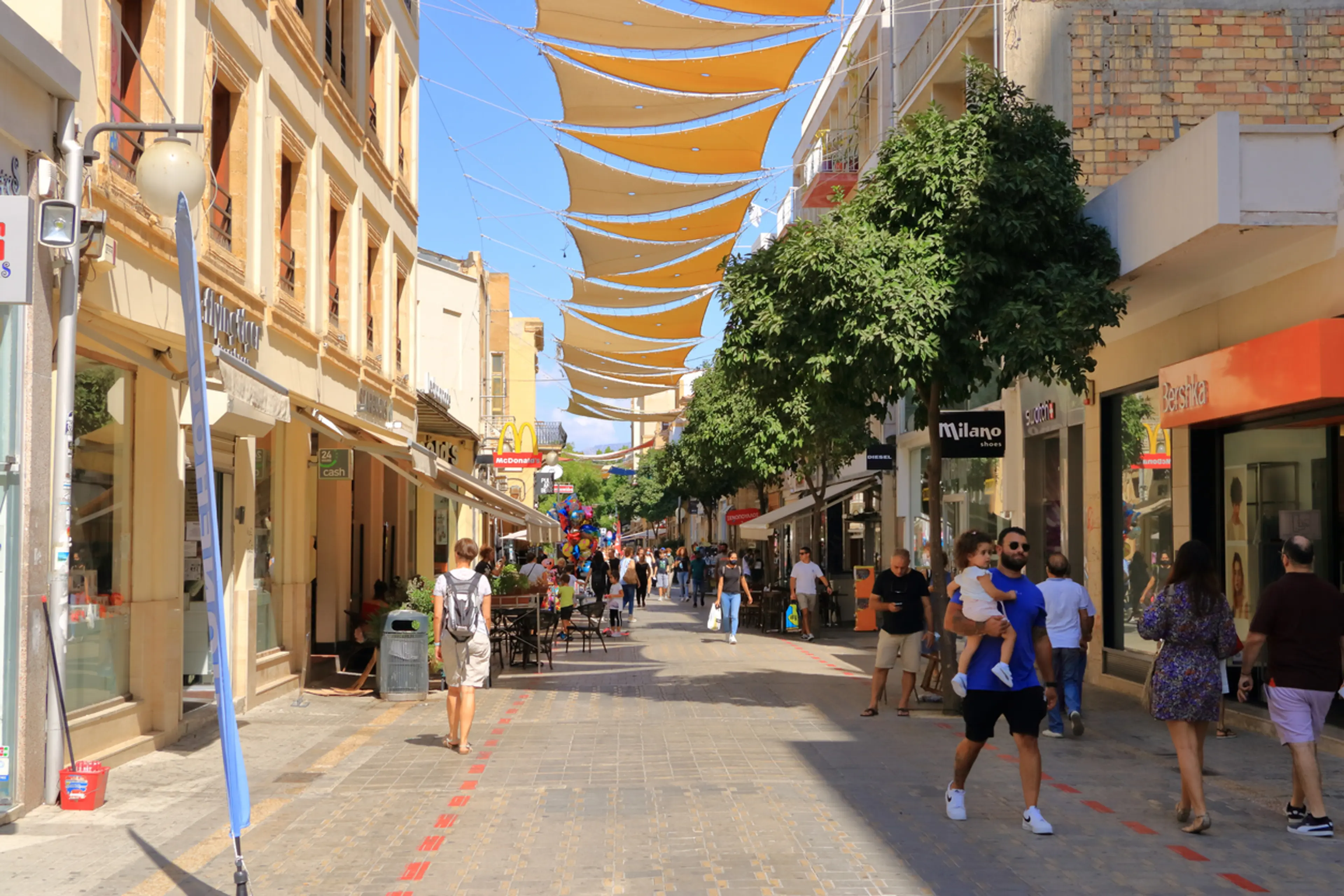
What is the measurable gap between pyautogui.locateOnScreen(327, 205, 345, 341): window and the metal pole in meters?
9.52

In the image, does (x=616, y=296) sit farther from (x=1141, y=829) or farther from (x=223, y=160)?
(x=1141, y=829)

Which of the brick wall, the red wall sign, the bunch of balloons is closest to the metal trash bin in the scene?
the brick wall

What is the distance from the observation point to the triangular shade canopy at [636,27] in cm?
2131

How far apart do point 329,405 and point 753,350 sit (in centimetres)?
614

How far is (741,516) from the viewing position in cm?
5200

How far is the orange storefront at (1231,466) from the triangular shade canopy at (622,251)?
40.3 ft

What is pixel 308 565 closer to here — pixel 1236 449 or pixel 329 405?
pixel 329 405

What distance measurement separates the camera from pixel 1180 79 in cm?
1808

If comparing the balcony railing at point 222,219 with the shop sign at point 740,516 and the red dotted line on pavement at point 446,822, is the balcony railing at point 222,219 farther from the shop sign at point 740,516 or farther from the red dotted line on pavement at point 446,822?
the shop sign at point 740,516

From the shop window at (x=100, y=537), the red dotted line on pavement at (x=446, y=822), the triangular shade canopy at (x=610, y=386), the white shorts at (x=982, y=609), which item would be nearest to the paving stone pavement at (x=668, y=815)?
the red dotted line on pavement at (x=446, y=822)

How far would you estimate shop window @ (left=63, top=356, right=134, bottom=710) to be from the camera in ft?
33.2

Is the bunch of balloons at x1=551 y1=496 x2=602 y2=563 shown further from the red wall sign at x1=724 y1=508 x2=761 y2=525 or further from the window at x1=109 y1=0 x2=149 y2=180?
the window at x1=109 y1=0 x2=149 y2=180

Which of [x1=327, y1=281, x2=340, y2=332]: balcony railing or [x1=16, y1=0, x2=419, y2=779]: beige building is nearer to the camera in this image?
[x1=16, y1=0, x2=419, y2=779]: beige building

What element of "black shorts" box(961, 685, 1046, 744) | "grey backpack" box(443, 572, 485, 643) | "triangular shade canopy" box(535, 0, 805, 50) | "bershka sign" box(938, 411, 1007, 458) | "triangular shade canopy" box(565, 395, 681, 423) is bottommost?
"black shorts" box(961, 685, 1046, 744)
